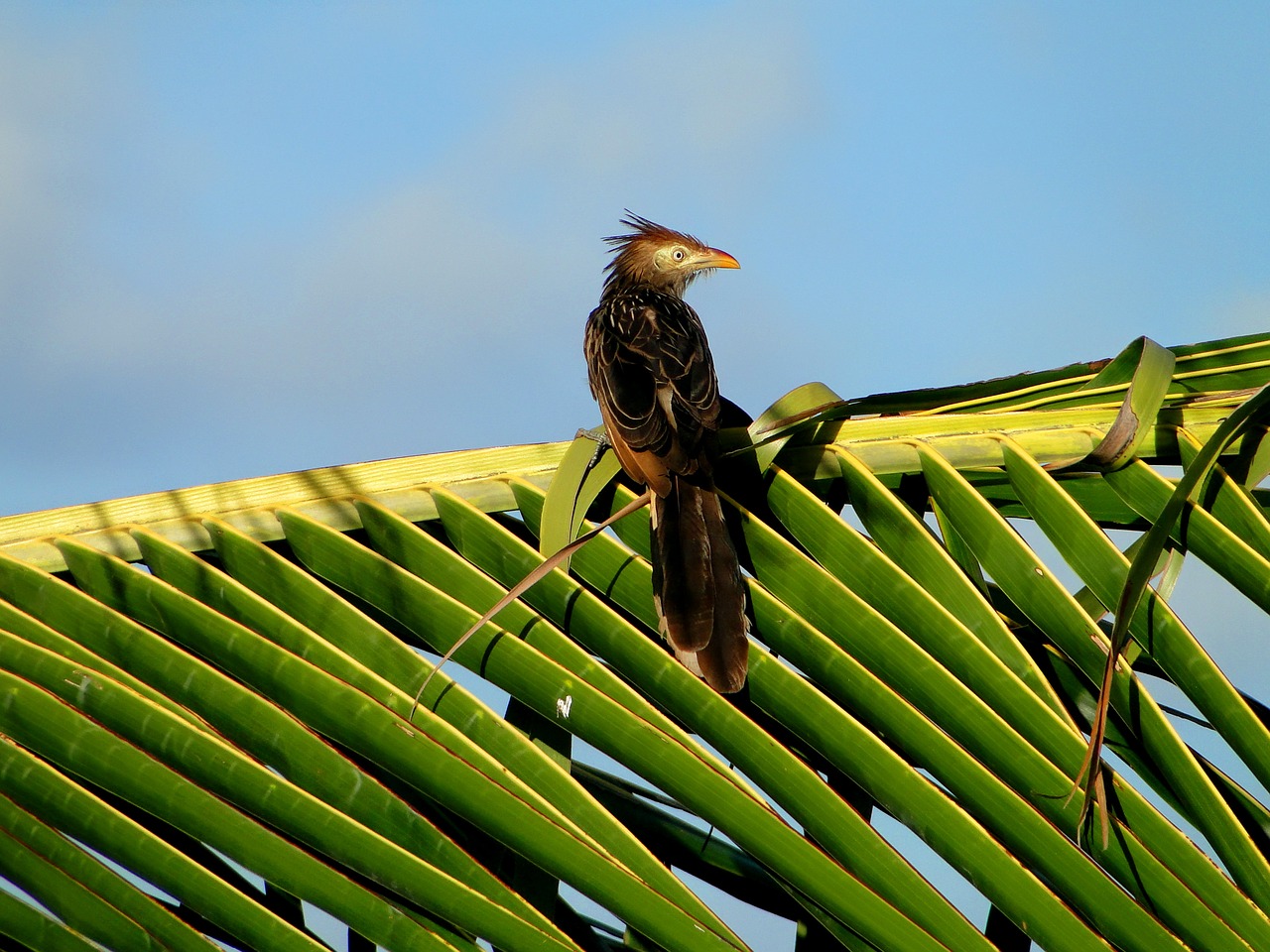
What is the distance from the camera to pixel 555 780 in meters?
2.12

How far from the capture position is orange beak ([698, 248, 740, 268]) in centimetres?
638

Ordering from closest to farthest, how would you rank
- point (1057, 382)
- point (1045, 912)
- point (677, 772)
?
1. point (1045, 912)
2. point (677, 772)
3. point (1057, 382)

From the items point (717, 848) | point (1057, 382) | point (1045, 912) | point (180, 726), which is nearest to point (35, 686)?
point (180, 726)

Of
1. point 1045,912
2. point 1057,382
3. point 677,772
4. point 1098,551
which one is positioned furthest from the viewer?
point 1057,382

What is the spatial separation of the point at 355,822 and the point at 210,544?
86 centimetres

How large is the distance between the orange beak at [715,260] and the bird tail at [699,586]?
3.71 m

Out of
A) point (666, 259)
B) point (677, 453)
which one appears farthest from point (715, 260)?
point (677, 453)

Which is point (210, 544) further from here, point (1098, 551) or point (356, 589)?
point (1098, 551)

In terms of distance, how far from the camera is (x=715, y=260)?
6.42 m

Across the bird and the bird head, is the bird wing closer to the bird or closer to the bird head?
the bird

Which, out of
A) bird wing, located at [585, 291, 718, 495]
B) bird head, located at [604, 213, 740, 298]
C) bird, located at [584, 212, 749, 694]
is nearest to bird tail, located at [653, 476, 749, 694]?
bird, located at [584, 212, 749, 694]

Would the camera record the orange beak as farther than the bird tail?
Yes

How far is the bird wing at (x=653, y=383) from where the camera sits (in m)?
3.00

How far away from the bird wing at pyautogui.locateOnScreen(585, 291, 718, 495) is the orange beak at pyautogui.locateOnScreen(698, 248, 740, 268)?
4.76 ft
